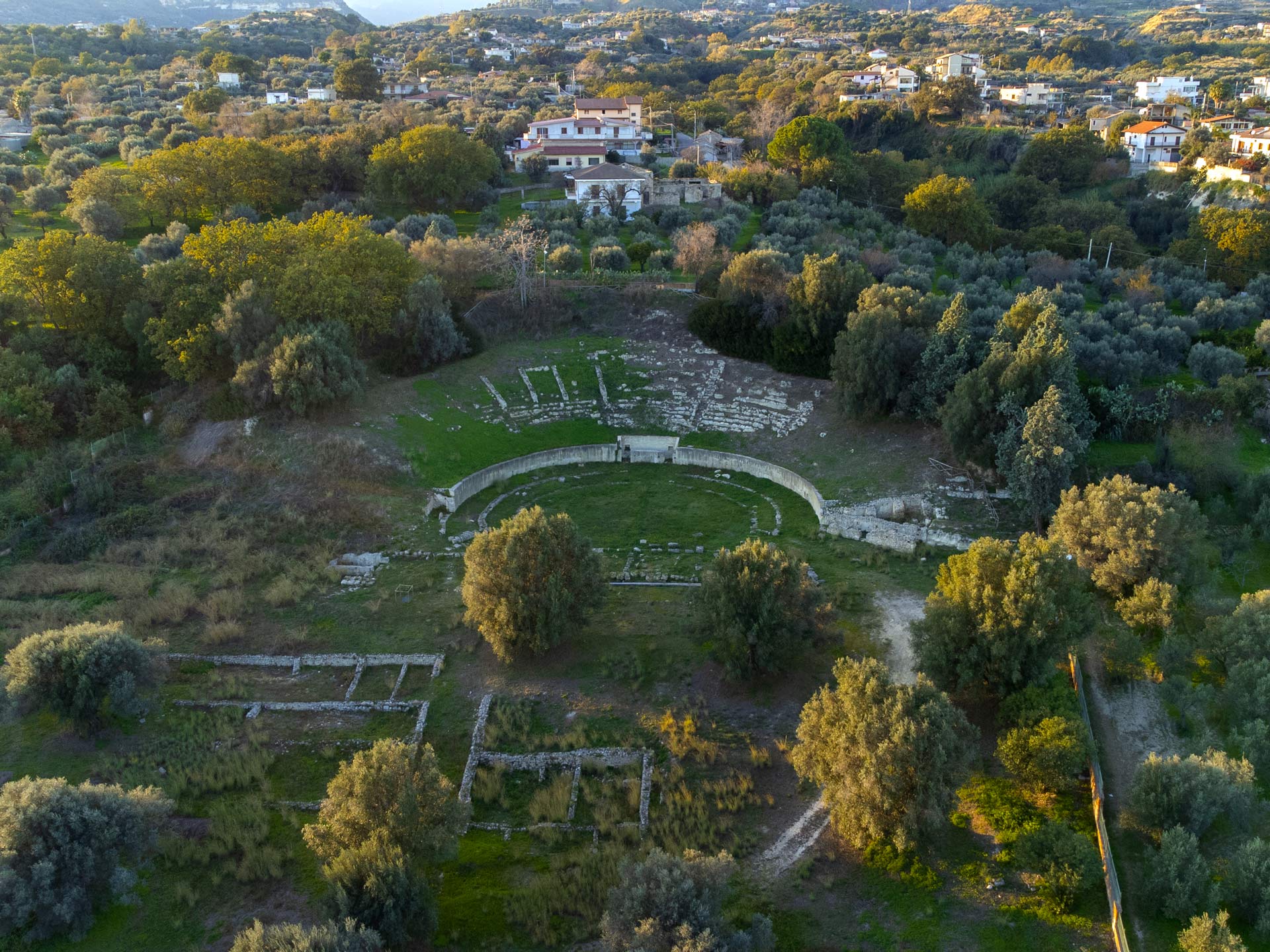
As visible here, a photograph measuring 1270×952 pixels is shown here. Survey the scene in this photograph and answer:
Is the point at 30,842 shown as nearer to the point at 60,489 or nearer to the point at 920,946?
the point at 920,946

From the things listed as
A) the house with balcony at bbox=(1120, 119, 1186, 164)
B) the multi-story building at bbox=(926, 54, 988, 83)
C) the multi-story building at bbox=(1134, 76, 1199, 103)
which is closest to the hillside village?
the house with balcony at bbox=(1120, 119, 1186, 164)

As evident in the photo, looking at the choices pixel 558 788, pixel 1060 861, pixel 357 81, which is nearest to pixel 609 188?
pixel 357 81

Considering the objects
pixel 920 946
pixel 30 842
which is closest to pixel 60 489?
pixel 30 842

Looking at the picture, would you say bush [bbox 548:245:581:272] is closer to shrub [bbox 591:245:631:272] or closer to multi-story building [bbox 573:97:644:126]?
shrub [bbox 591:245:631:272]

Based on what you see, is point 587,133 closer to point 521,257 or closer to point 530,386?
point 521,257

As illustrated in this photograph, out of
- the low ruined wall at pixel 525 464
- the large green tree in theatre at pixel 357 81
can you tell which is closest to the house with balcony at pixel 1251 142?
the low ruined wall at pixel 525 464

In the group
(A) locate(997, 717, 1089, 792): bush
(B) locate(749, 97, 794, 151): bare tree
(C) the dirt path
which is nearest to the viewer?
(A) locate(997, 717, 1089, 792): bush
